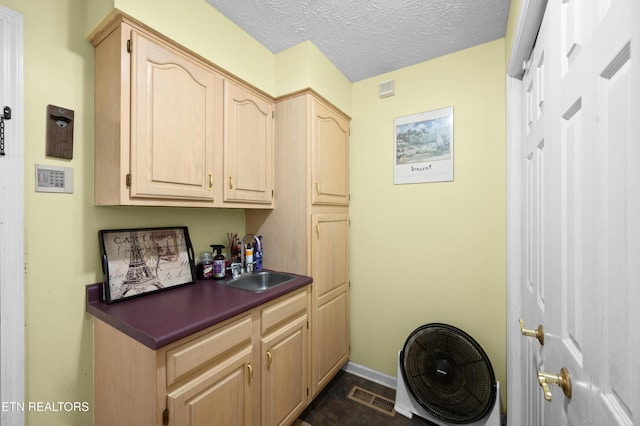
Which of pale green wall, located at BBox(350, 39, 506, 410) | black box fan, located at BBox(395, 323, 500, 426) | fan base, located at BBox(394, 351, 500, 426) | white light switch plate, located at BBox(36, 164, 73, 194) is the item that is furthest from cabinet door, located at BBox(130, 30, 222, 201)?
fan base, located at BBox(394, 351, 500, 426)

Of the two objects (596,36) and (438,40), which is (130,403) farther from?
(438,40)

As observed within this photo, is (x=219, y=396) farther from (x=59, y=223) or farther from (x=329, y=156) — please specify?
(x=329, y=156)

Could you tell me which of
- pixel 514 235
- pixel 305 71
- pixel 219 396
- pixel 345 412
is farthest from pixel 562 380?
pixel 305 71

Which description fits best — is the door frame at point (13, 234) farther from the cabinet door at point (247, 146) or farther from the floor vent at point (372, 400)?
the floor vent at point (372, 400)

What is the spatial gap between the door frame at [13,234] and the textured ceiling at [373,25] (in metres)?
0.94

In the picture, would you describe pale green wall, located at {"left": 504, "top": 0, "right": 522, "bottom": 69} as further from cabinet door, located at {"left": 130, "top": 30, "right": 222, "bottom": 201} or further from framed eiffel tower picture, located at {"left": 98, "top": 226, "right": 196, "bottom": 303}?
framed eiffel tower picture, located at {"left": 98, "top": 226, "right": 196, "bottom": 303}

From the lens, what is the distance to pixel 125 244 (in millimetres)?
1365

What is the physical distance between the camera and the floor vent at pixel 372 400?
1.79 m

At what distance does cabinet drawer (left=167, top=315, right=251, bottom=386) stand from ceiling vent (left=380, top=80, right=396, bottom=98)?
1886 mm

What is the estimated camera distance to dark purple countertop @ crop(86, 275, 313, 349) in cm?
98

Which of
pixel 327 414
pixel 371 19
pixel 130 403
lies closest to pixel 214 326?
pixel 130 403

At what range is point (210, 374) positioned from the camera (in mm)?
1110

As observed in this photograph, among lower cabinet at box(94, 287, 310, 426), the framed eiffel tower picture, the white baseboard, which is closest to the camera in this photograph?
lower cabinet at box(94, 287, 310, 426)

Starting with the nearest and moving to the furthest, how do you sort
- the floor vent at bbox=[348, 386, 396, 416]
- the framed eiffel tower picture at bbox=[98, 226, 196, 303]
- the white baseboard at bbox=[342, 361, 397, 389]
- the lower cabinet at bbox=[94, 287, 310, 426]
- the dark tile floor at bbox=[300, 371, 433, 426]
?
the lower cabinet at bbox=[94, 287, 310, 426]
the framed eiffel tower picture at bbox=[98, 226, 196, 303]
the dark tile floor at bbox=[300, 371, 433, 426]
the floor vent at bbox=[348, 386, 396, 416]
the white baseboard at bbox=[342, 361, 397, 389]
